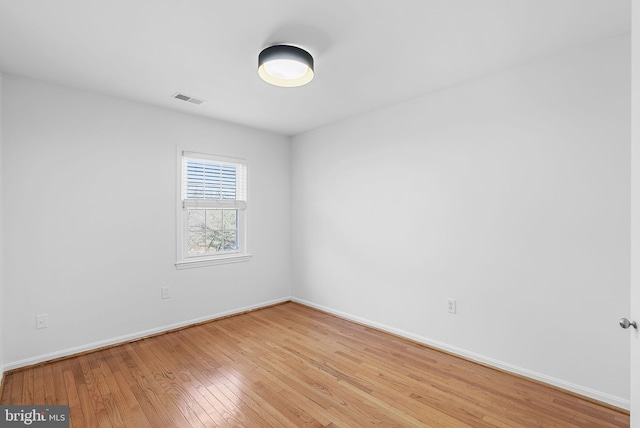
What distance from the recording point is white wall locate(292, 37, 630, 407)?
214 cm

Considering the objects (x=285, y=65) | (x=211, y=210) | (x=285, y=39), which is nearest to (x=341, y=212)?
(x=211, y=210)

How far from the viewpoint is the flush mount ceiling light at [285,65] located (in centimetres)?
213

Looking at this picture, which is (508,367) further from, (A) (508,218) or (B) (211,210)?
(B) (211,210)

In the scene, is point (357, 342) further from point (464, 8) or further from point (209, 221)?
point (464, 8)

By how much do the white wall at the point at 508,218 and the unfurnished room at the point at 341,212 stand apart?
2cm

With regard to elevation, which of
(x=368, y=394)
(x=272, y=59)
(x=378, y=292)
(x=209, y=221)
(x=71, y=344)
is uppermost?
(x=272, y=59)

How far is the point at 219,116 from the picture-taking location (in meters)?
3.75

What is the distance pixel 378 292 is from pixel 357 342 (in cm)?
63

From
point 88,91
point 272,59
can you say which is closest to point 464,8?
point 272,59

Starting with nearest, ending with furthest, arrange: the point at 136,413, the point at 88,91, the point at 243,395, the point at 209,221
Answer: the point at 136,413 < the point at 243,395 < the point at 88,91 < the point at 209,221

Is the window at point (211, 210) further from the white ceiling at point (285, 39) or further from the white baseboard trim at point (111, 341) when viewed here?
the white ceiling at point (285, 39)

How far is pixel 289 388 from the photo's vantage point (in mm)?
2334

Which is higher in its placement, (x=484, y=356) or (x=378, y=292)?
(x=378, y=292)

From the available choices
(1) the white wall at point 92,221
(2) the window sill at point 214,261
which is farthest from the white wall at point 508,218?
(1) the white wall at point 92,221
